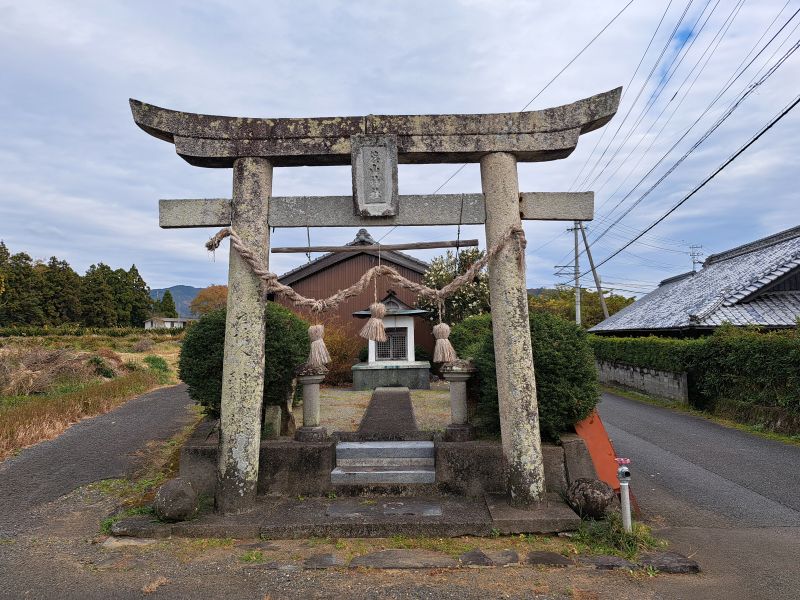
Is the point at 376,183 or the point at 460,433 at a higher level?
the point at 376,183

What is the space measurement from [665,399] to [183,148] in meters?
15.4

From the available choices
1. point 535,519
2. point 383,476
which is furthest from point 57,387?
point 535,519

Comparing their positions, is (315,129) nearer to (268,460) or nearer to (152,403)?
(268,460)

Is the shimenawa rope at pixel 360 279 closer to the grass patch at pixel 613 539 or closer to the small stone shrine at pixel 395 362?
the grass patch at pixel 613 539

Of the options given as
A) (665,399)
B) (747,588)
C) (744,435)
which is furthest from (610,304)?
(747,588)

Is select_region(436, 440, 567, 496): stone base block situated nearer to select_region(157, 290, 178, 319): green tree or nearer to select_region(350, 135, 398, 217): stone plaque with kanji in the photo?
select_region(350, 135, 398, 217): stone plaque with kanji

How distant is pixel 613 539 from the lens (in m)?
4.43

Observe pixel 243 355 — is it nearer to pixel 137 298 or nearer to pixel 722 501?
pixel 722 501

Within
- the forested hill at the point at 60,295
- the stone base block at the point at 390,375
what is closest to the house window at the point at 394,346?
the stone base block at the point at 390,375

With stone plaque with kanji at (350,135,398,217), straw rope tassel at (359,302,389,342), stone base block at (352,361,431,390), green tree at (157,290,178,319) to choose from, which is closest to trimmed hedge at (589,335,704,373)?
stone base block at (352,361,431,390)

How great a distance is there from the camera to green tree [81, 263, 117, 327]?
4241 cm

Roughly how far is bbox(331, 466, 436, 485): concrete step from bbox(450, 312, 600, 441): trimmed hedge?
1.02 metres

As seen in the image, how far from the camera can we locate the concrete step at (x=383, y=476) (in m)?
5.53

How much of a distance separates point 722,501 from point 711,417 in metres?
7.31
